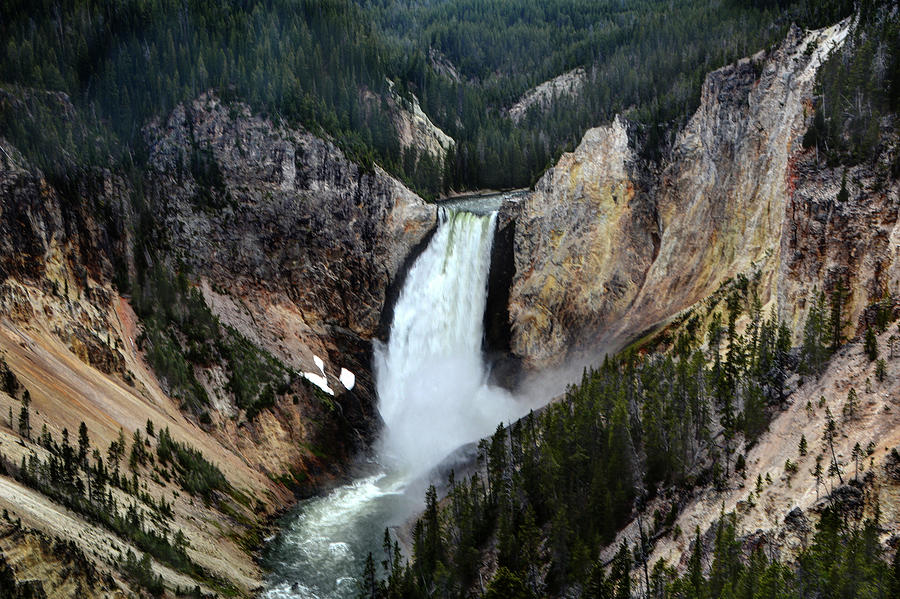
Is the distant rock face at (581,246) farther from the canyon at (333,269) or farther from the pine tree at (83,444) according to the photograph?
the pine tree at (83,444)

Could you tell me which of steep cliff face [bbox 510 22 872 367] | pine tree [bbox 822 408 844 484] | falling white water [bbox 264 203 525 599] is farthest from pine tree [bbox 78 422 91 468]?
steep cliff face [bbox 510 22 872 367]

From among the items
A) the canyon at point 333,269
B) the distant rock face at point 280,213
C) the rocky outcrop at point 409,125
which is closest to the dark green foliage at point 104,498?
the canyon at point 333,269

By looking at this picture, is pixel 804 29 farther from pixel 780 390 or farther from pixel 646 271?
pixel 780 390

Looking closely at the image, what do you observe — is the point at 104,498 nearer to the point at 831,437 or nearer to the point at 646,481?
the point at 646,481

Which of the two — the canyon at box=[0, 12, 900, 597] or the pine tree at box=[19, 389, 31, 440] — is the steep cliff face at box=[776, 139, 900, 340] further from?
the pine tree at box=[19, 389, 31, 440]

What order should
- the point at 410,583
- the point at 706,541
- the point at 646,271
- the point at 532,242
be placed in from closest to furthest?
the point at 706,541 → the point at 410,583 → the point at 646,271 → the point at 532,242

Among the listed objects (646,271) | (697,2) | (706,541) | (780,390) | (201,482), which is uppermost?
(697,2)

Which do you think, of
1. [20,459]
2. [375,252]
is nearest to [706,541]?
[20,459]
